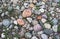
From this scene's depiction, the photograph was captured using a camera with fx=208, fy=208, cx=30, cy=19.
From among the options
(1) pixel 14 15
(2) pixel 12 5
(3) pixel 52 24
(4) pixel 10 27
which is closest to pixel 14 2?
(2) pixel 12 5

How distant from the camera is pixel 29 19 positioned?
6.66 feet

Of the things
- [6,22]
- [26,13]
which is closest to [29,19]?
[26,13]

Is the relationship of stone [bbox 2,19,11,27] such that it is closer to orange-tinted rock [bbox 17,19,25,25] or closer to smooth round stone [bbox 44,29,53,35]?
orange-tinted rock [bbox 17,19,25,25]

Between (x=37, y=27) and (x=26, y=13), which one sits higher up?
(x=26, y=13)

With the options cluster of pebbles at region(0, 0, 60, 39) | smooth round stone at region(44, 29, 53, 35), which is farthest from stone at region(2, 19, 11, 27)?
smooth round stone at region(44, 29, 53, 35)

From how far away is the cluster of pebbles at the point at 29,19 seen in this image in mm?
1923

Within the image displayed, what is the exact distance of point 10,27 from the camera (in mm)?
1978

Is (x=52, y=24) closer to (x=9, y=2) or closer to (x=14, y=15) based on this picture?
(x=14, y=15)

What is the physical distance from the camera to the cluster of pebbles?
75.7 inches

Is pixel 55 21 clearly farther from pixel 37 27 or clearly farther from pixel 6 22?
pixel 6 22

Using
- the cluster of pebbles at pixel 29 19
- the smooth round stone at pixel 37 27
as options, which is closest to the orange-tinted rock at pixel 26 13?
Result: the cluster of pebbles at pixel 29 19

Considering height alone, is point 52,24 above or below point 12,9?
below

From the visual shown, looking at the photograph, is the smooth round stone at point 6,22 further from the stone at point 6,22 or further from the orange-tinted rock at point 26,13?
the orange-tinted rock at point 26,13

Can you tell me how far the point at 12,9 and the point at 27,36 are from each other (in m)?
0.38
